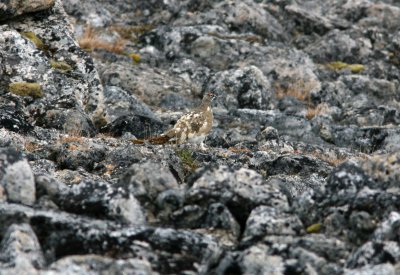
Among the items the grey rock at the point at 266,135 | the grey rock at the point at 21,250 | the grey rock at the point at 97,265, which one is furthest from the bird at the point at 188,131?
the grey rock at the point at 97,265

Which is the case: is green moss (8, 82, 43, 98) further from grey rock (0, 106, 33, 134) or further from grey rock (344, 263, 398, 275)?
grey rock (344, 263, 398, 275)

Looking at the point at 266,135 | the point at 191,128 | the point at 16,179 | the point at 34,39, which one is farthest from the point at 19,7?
the point at 16,179

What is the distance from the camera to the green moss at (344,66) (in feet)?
145

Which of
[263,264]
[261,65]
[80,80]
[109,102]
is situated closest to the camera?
[263,264]

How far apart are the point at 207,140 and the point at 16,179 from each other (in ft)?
49.3

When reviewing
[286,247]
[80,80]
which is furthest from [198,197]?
[80,80]

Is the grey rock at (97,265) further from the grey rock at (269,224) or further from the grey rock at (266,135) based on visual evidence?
the grey rock at (266,135)

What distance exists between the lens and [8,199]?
13461 mm

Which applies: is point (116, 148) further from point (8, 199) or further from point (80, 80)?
point (8, 199)

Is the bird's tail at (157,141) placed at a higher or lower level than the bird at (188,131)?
lower

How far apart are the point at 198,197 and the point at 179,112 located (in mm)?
19374

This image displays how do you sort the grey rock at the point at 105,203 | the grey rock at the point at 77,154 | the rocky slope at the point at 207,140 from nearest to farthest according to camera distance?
1. the rocky slope at the point at 207,140
2. the grey rock at the point at 105,203
3. the grey rock at the point at 77,154

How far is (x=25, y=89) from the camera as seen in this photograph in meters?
27.0

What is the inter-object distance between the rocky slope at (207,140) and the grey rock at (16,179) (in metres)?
0.02
